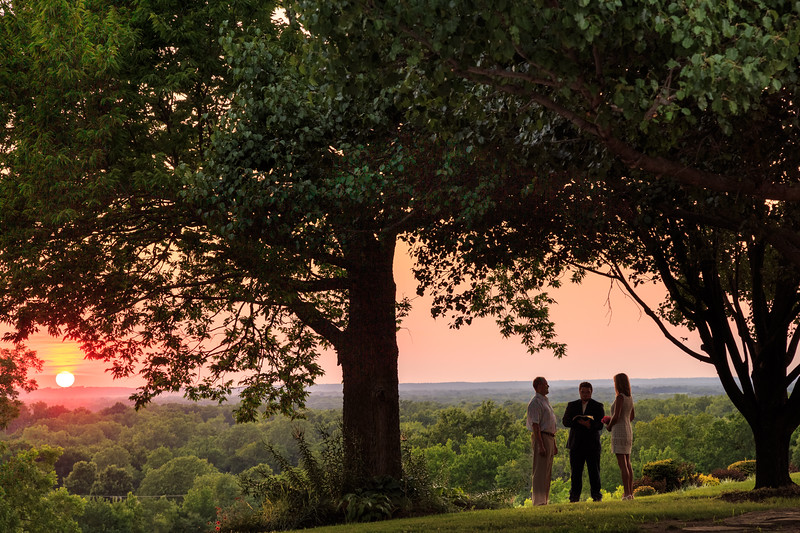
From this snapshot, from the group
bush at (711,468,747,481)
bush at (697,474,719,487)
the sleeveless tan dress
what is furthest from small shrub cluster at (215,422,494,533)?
bush at (711,468,747,481)

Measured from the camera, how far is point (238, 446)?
13512cm

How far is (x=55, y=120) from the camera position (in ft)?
42.3

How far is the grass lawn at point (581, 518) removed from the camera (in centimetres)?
1045

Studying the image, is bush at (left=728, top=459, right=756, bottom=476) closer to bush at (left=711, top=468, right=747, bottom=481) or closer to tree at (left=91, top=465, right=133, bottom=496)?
bush at (left=711, top=468, right=747, bottom=481)

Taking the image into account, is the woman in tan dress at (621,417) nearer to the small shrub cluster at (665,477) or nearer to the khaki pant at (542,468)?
the khaki pant at (542,468)

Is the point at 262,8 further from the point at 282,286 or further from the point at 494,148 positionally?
the point at 494,148

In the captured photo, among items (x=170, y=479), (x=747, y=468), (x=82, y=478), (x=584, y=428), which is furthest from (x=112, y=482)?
(x=584, y=428)

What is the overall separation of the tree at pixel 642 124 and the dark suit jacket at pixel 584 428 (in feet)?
9.25

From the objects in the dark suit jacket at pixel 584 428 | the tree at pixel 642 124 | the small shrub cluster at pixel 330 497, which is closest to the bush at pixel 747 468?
the tree at pixel 642 124

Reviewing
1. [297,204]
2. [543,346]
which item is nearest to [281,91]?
[297,204]

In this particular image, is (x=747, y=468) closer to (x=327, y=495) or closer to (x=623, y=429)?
(x=623, y=429)

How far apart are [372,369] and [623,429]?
16.3ft

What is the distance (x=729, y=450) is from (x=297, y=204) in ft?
A: 210

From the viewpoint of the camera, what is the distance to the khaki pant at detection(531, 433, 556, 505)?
14.1 metres
